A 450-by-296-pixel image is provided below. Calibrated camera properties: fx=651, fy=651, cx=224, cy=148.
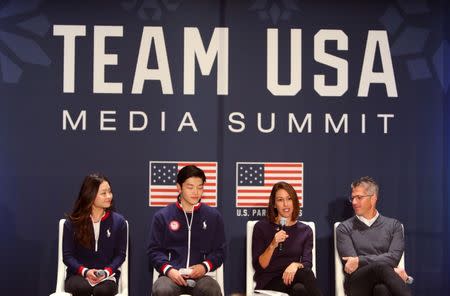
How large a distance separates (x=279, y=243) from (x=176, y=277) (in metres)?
0.81

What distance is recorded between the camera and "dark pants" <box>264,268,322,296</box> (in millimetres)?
4500

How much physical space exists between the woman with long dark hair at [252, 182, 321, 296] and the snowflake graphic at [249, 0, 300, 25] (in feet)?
4.89

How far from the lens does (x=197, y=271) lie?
183 inches

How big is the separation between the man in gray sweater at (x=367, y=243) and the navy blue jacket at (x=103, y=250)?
5.42 ft

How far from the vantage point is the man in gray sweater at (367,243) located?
462cm

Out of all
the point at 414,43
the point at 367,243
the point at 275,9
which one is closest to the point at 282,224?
the point at 367,243

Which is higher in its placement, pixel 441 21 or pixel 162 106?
pixel 441 21

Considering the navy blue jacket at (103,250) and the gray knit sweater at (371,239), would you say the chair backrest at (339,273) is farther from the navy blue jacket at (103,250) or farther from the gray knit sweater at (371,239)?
the navy blue jacket at (103,250)

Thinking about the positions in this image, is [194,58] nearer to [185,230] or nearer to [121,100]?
[121,100]

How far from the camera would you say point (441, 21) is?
557 centimetres

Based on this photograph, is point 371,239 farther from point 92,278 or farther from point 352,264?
point 92,278

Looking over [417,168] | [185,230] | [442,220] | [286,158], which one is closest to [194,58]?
[286,158]

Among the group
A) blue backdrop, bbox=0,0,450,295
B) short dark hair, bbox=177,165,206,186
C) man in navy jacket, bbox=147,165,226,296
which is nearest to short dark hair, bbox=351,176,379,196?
blue backdrop, bbox=0,0,450,295

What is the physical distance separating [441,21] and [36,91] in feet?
11.4
